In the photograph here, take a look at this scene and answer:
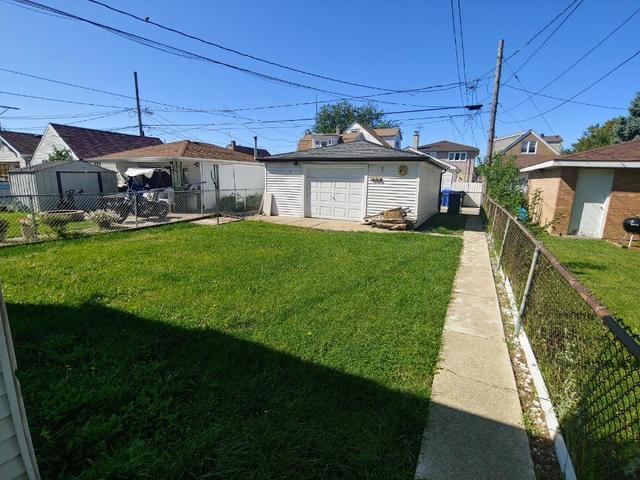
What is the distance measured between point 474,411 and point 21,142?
98.3 ft

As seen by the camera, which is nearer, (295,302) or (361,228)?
(295,302)

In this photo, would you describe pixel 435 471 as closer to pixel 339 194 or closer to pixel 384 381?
pixel 384 381

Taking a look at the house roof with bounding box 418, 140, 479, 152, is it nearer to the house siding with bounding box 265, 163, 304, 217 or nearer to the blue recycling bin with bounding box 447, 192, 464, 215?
the blue recycling bin with bounding box 447, 192, 464, 215

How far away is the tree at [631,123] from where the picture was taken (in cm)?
1962

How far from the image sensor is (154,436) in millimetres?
2170

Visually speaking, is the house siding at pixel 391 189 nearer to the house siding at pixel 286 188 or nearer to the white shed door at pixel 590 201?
the house siding at pixel 286 188

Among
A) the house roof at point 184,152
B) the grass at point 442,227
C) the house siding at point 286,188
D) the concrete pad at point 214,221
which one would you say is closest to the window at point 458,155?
the grass at point 442,227

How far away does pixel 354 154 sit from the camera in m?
12.4

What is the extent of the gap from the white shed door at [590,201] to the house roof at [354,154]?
485cm

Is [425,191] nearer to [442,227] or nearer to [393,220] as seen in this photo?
[442,227]

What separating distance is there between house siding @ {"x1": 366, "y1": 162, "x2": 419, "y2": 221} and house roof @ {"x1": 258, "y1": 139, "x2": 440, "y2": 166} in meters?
0.35

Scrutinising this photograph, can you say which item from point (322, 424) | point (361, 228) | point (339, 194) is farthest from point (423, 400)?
point (339, 194)

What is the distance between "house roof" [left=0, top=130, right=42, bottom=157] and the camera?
21344 mm

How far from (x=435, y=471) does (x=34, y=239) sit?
978 centimetres
